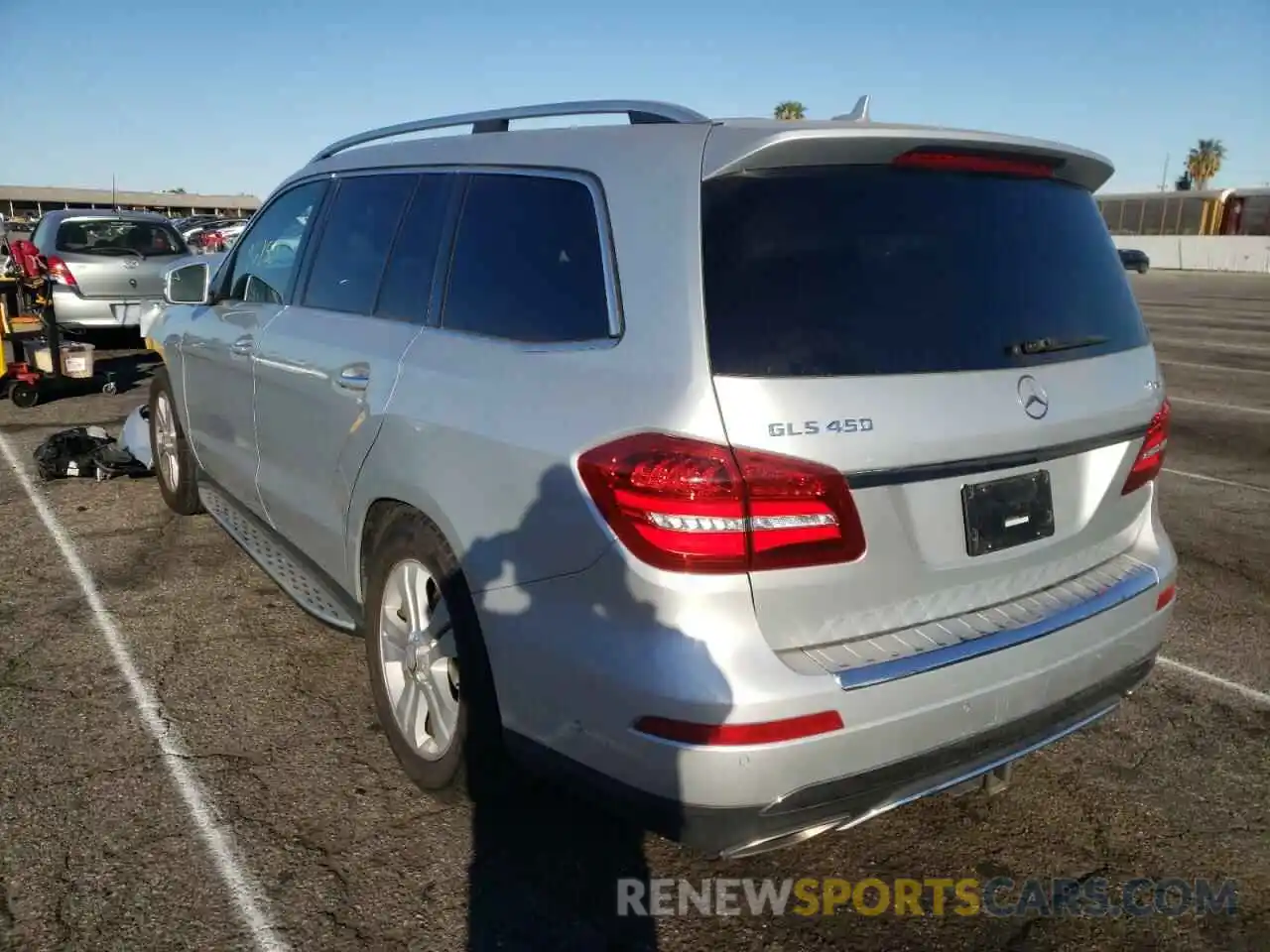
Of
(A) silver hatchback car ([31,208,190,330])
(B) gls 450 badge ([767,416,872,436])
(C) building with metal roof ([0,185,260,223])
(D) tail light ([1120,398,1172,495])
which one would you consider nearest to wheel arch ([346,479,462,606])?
(B) gls 450 badge ([767,416,872,436])

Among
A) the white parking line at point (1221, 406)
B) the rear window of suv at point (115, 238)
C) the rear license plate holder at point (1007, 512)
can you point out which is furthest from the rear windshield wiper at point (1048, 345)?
the rear window of suv at point (115, 238)

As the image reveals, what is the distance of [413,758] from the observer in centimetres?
309

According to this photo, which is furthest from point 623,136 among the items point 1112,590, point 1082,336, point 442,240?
point 1112,590

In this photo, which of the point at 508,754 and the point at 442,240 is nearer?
the point at 508,754

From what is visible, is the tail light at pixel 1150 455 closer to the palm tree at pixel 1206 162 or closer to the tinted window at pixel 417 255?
the tinted window at pixel 417 255

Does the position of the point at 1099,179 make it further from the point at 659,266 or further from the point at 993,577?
the point at 659,266

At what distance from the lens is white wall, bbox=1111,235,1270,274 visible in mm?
42375

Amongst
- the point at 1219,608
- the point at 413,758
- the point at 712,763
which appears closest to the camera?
the point at 712,763

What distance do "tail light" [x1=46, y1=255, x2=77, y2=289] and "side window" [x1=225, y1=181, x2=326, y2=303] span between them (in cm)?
843

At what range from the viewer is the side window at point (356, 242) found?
3.51 m

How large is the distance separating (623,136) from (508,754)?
1.58 meters

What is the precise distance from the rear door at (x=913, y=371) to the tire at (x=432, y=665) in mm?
882

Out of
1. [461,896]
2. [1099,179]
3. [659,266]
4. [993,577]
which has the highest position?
[1099,179]

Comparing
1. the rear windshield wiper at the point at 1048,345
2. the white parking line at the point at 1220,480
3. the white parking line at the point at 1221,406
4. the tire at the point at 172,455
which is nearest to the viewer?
the rear windshield wiper at the point at 1048,345
